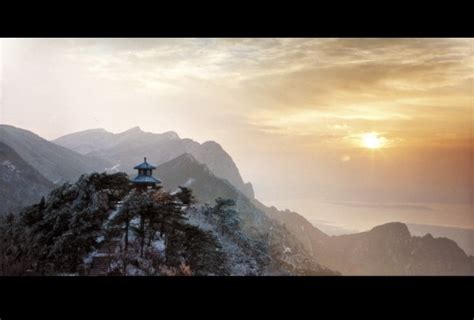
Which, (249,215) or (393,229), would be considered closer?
(249,215)

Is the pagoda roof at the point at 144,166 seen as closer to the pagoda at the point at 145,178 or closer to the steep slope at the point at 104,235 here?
the pagoda at the point at 145,178

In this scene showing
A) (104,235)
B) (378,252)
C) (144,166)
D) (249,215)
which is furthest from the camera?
(378,252)

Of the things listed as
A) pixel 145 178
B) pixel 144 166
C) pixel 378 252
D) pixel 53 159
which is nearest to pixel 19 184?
pixel 53 159

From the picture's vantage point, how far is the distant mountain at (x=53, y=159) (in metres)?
14.7

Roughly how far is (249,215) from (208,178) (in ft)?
9.31

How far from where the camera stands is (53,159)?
15680mm

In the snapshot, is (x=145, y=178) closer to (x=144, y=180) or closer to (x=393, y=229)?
(x=144, y=180)

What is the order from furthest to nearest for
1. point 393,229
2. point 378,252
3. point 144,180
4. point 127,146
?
1. point 393,229
2. point 378,252
3. point 127,146
4. point 144,180
